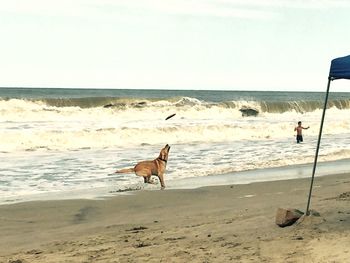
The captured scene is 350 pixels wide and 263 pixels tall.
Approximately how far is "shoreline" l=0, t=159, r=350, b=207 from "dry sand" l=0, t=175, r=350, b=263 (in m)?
0.56

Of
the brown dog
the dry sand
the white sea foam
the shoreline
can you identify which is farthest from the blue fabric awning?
the white sea foam

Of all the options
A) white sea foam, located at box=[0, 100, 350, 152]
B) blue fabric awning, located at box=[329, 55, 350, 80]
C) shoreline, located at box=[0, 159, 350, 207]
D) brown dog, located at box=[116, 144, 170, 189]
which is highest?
blue fabric awning, located at box=[329, 55, 350, 80]

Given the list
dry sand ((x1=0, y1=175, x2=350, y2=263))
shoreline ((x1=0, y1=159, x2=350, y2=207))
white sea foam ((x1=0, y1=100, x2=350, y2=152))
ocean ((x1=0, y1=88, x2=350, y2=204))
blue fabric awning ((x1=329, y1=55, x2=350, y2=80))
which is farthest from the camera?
white sea foam ((x1=0, y1=100, x2=350, y2=152))

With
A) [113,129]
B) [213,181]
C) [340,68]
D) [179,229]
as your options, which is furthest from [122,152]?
[340,68]

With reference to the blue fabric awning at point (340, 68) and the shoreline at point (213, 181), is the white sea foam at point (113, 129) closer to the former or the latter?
the shoreline at point (213, 181)

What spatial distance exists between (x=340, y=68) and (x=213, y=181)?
23.4 feet

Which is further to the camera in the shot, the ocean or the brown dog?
the ocean

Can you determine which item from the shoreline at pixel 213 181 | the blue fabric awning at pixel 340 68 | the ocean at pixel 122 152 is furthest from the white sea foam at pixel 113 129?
the blue fabric awning at pixel 340 68

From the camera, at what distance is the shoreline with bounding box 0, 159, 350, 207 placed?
10.6 m

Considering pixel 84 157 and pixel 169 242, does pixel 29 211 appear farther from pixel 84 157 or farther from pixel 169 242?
pixel 84 157

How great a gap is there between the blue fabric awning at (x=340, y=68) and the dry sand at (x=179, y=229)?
63.8 inches

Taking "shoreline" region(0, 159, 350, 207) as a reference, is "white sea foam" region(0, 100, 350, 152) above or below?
below

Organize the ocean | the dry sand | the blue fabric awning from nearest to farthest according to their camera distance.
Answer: the dry sand, the blue fabric awning, the ocean

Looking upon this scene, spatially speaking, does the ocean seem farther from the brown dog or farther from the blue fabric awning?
the blue fabric awning
